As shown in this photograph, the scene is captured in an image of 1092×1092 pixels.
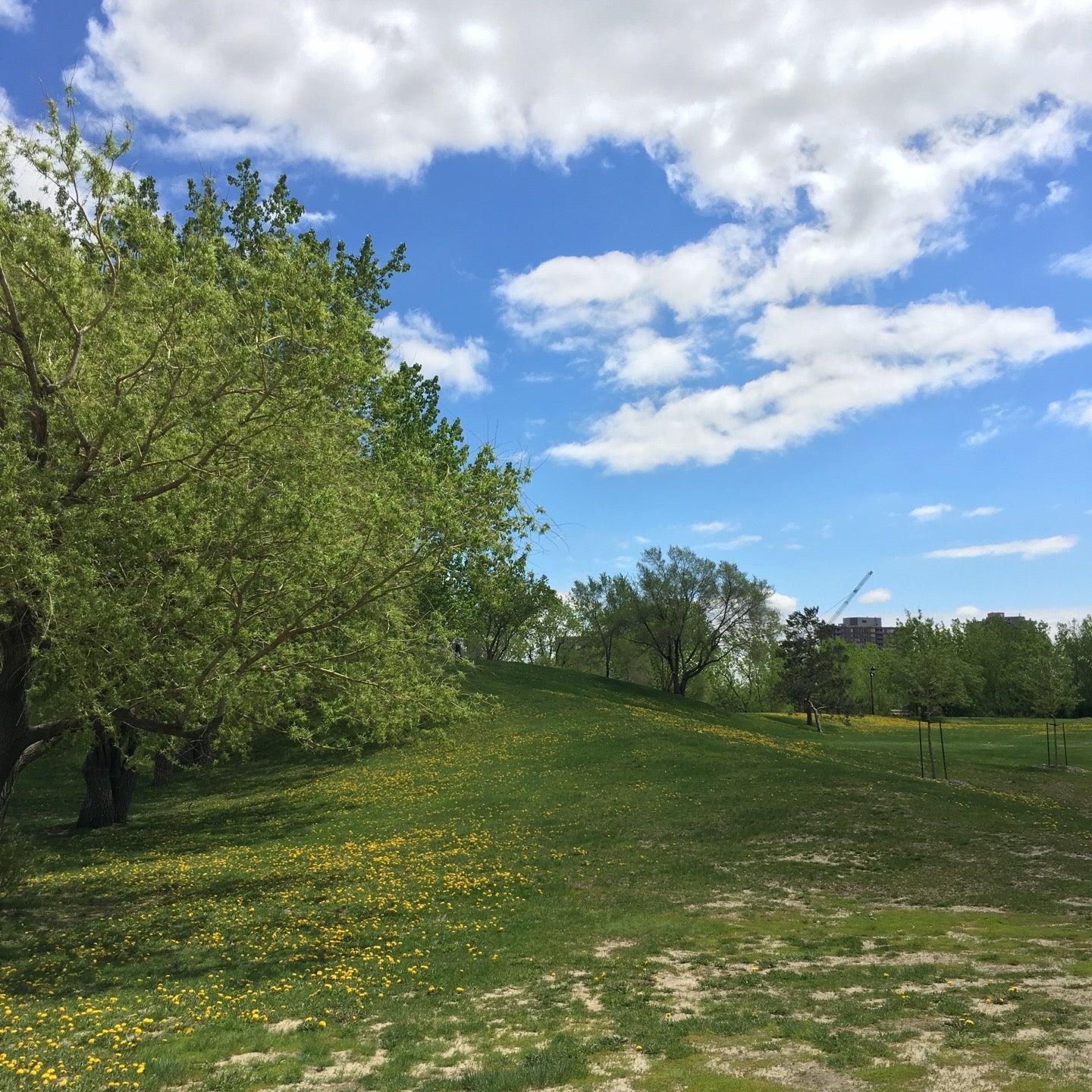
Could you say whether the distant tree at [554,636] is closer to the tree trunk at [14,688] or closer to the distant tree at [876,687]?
the distant tree at [876,687]

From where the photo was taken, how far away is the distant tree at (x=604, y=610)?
85.5 m

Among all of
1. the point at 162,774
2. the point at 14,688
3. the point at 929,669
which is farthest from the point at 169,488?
the point at 929,669

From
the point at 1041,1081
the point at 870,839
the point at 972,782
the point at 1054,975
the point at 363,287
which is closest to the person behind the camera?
the point at 1041,1081

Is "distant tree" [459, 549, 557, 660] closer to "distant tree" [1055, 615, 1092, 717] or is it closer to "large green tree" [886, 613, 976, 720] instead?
"large green tree" [886, 613, 976, 720]

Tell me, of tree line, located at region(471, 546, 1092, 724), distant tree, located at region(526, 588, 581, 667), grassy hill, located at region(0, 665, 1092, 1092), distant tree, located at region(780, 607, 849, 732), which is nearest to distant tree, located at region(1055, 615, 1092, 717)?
tree line, located at region(471, 546, 1092, 724)

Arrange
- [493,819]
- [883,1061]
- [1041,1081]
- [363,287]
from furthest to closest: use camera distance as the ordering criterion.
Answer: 1. [363,287]
2. [493,819]
3. [883,1061]
4. [1041,1081]

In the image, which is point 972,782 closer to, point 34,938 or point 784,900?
point 784,900

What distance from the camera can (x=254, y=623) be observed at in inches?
617

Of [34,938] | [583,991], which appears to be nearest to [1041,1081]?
[583,991]

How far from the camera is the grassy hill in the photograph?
920 cm

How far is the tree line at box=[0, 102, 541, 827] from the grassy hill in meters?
4.69

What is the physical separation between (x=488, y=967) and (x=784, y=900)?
751 centimetres

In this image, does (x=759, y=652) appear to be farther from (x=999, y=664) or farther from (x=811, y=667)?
(x=999, y=664)

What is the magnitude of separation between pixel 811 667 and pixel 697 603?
14.0 m
